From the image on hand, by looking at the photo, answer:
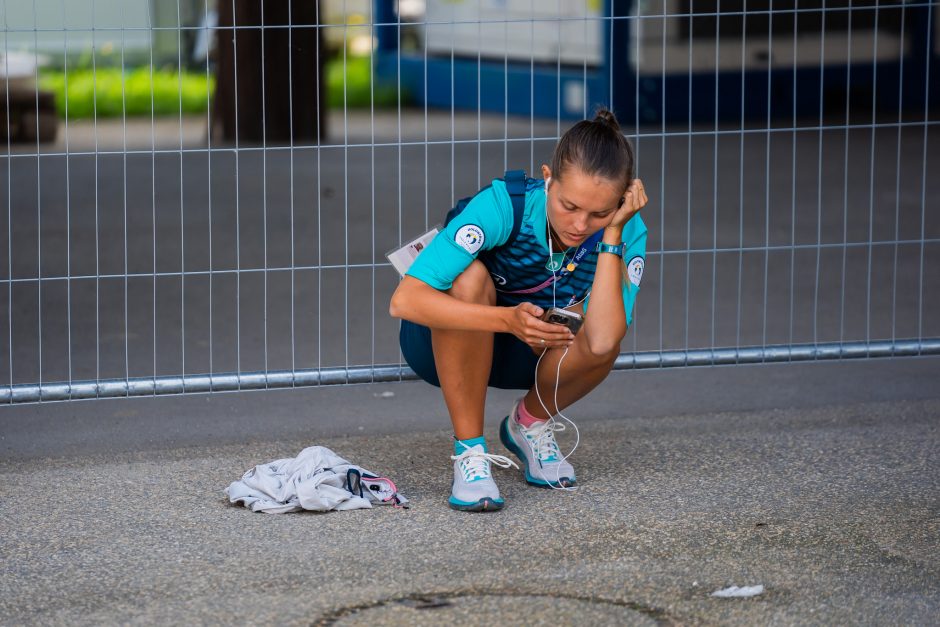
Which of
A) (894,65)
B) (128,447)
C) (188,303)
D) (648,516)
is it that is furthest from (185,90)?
(648,516)

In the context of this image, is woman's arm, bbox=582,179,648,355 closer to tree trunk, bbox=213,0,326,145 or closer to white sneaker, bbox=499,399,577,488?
white sneaker, bbox=499,399,577,488

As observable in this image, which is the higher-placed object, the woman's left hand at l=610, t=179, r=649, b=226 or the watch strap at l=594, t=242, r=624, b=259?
the woman's left hand at l=610, t=179, r=649, b=226

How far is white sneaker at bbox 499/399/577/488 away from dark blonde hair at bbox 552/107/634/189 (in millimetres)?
829

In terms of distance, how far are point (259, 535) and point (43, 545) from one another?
0.54 meters

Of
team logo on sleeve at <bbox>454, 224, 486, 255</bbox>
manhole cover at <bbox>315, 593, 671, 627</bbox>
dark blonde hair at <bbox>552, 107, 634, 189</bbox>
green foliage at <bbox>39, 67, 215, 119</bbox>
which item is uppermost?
green foliage at <bbox>39, 67, 215, 119</bbox>

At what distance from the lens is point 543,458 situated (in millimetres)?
3949

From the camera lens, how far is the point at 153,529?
361cm

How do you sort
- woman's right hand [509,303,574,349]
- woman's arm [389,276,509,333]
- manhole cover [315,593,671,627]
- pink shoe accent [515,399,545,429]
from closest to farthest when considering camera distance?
1. manhole cover [315,593,671,627]
2. woman's right hand [509,303,574,349]
3. woman's arm [389,276,509,333]
4. pink shoe accent [515,399,545,429]

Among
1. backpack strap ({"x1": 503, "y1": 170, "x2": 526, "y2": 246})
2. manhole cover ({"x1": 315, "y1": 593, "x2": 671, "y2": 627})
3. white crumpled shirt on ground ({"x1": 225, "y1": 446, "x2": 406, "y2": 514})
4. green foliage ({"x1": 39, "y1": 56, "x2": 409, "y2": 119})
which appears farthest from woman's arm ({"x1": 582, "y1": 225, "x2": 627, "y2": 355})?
green foliage ({"x1": 39, "y1": 56, "x2": 409, "y2": 119})

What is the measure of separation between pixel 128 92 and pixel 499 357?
47.6 feet

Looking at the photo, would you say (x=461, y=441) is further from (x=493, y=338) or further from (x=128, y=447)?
(x=128, y=447)

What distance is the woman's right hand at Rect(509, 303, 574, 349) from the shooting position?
3.37 m

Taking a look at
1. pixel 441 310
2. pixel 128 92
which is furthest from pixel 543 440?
pixel 128 92

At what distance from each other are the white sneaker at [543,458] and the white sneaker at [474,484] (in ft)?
0.68
